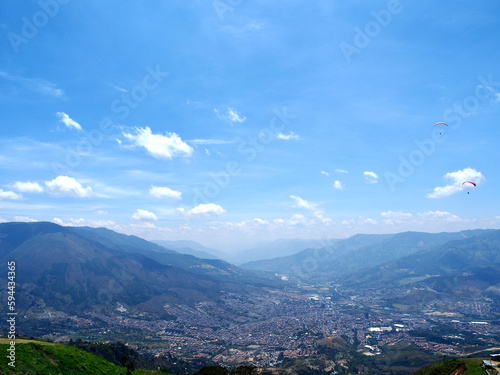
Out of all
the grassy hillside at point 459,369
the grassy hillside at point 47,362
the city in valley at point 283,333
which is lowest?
the city in valley at point 283,333

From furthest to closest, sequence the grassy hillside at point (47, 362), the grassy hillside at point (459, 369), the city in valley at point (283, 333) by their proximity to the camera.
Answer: the city in valley at point (283, 333), the grassy hillside at point (459, 369), the grassy hillside at point (47, 362)

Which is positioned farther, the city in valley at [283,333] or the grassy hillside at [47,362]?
the city in valley at [283,333]

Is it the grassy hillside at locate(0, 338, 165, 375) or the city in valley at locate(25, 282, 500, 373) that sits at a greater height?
the grassy hillside at locate(0, 338, 165, 375)

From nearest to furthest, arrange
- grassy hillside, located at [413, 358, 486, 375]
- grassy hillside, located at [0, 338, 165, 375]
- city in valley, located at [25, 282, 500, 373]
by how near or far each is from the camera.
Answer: grassy hillside, located at [0, 338, 165, 375] < grassy hillside, located at [413, 358, 486, 375] < city in valley, located at [25, 282, 500, 373]

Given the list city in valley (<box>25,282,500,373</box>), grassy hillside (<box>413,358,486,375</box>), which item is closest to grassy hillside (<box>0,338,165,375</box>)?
grassy hillside (<box>413,358,486,375</box>)

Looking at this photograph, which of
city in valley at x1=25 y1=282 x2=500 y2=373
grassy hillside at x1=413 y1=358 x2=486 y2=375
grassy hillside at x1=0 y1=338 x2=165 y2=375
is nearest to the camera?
grassy hillside at x1=0 y1=338 x2=165 y2=375

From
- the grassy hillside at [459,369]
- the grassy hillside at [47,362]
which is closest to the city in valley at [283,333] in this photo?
the grassy hillside at [459,369]

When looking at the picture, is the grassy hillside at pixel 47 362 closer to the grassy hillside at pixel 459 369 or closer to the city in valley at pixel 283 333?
the grassy hillside at pixel 459 369

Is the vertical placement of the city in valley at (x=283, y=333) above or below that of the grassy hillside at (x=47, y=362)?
below

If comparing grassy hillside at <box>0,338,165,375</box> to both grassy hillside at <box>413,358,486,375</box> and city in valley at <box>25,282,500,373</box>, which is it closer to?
grassy hillside at <box>413,358,486,375</box>

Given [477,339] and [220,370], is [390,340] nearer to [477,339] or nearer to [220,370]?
[477,339]
